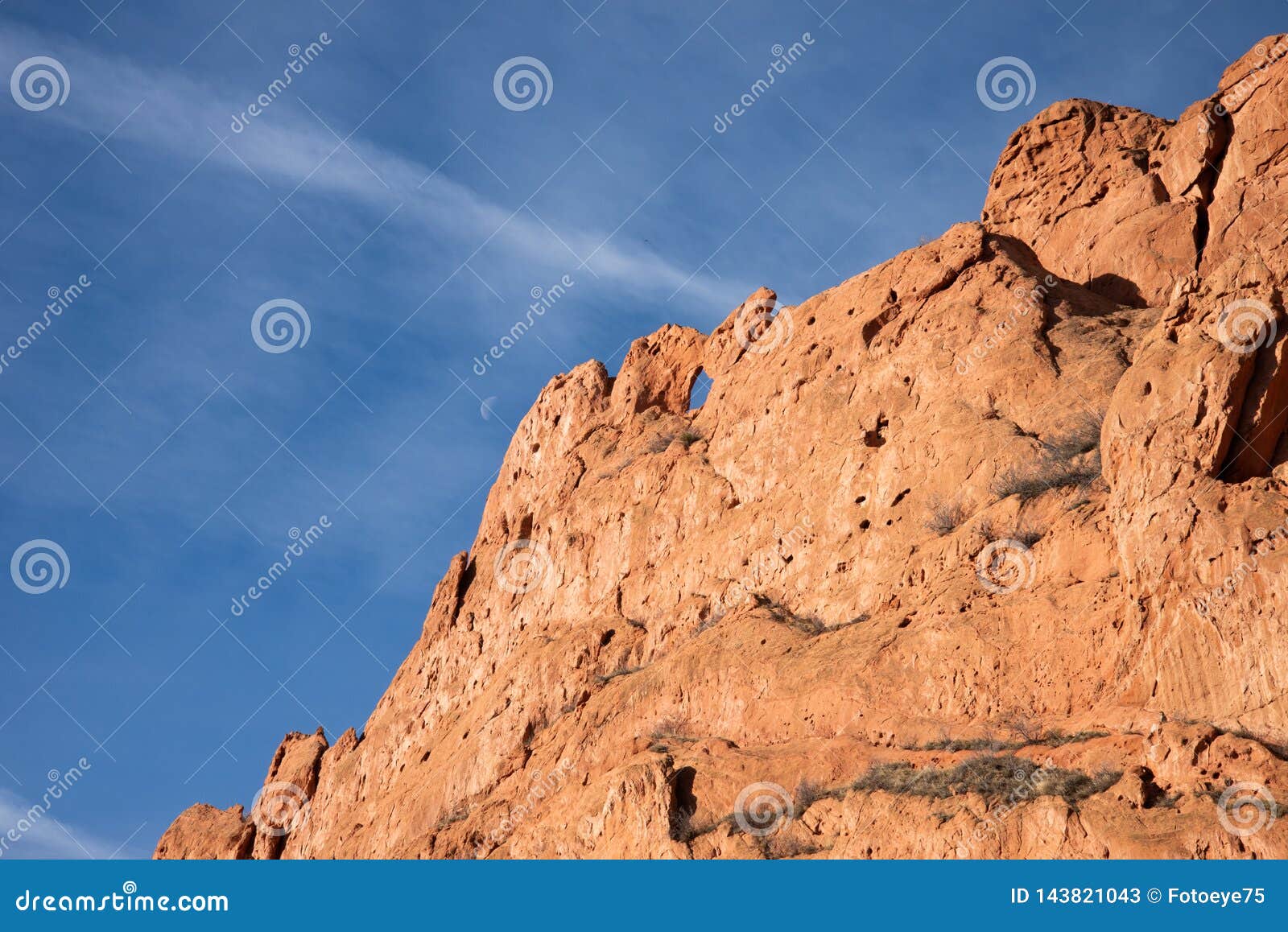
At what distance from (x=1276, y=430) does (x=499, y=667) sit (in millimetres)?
26839

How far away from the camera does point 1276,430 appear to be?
28391mm

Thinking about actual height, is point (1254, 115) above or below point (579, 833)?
above

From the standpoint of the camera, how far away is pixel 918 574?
34.8 meters

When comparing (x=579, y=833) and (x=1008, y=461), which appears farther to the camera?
(x=1008, y=461)

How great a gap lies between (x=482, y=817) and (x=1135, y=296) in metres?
24.4

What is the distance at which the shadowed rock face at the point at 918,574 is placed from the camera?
26484 millimetres

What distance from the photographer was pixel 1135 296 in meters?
44.5

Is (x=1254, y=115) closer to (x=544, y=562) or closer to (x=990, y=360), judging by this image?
(x=990, y=360)

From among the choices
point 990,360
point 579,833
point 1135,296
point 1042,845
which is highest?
point 1135,296

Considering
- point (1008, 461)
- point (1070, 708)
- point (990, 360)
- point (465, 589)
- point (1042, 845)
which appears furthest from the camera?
point (465, 589)

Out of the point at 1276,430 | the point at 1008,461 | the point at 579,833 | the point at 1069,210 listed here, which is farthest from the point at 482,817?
the point at 1069,210

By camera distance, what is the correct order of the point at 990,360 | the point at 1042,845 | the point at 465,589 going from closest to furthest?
the point at 1042,845
the point at 990,360
the point at 465,589

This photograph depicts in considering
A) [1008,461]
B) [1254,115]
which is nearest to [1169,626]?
[1008,461]

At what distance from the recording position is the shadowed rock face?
86.9 ft
